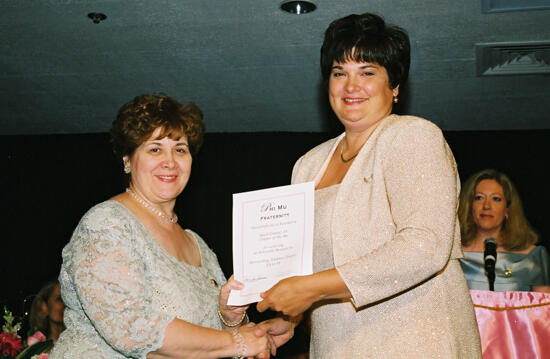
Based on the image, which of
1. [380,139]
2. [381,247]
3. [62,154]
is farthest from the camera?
[62,154]

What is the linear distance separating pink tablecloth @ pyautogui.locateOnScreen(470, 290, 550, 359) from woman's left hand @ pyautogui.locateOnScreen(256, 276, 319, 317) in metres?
1.60

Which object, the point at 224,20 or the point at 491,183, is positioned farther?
the point at 491,183

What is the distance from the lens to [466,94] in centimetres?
608

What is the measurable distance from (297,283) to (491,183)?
13.1 ft

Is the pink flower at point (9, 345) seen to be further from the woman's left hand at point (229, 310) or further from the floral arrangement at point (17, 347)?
the woman's left hand at point (229, 310)

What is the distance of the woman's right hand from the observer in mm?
2299

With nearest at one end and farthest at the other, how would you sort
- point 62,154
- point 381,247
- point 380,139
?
point 381,247, point 380,139, point 62,154

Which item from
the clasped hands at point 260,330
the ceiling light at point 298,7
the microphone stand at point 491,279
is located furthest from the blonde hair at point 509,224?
the clasped hands at point 260,330

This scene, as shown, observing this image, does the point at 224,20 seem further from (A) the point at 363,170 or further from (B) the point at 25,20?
A: (A) the point at 363,170

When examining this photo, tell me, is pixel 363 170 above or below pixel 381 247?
above

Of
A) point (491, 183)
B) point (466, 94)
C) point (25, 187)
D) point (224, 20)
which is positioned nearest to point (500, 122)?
point (466, 94)

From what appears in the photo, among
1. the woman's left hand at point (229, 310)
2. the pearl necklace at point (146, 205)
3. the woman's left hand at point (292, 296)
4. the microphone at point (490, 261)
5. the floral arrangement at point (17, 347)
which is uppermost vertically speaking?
the pearl necklace at point (146, 205)

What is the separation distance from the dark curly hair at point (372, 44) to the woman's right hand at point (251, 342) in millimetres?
1073

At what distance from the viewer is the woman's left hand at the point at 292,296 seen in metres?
1.71
